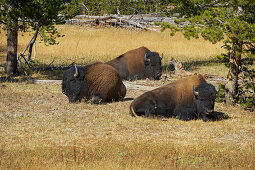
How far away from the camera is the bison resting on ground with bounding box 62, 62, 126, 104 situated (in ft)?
44.9

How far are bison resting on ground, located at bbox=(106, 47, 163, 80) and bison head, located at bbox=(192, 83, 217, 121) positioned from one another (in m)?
7.68

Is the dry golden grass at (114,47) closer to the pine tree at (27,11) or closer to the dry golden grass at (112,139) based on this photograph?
the pine tree at (27,11)

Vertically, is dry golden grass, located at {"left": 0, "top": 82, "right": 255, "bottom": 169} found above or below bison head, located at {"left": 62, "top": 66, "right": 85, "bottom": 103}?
below

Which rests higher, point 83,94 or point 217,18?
point 217,18

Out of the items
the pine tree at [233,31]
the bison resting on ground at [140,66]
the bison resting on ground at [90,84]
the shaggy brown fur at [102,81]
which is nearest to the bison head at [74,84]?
the bison resting on ground at [90,84]

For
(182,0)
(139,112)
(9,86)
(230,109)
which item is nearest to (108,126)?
(139,112)

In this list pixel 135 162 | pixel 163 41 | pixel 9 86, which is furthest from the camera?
A: pixel 163 41

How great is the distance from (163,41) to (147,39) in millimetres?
1572

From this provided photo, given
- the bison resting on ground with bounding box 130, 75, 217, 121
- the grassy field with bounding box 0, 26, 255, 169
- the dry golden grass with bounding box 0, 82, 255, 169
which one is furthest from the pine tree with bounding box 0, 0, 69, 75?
the bison resting on ground with bounding box 130, 75, 217, 121

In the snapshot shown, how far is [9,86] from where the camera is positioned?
54.3 feet

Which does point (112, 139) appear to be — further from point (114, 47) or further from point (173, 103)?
point (114, 47)

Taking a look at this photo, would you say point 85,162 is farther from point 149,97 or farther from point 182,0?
point 182,0

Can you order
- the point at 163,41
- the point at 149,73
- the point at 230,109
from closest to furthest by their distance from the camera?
the point at 230,109 < the point at 149,73 < the point at 163,41

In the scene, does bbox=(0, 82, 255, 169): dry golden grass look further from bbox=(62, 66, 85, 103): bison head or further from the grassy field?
bbox=(62, 66, 85, 103): bison head
